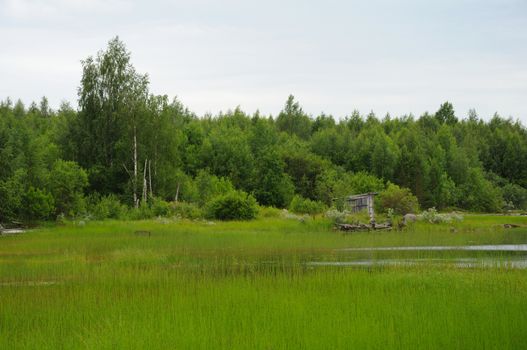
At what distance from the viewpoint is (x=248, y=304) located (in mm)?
14930

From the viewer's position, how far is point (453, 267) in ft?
69.7

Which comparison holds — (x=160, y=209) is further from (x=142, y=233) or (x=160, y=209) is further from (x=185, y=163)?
(x=185, y=163)

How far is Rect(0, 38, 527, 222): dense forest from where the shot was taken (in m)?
53.4

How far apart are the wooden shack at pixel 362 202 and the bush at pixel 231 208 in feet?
30.7

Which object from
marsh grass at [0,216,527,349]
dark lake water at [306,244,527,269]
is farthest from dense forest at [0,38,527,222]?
marsh grass at [0,216,527,349]

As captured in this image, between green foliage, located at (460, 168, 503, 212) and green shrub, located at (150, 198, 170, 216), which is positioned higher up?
green foliage, located at (460, 168, 503, 212)

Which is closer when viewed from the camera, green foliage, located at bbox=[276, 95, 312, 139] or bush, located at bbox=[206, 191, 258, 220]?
bush, located at bbox=[206, 191, 258, 220]

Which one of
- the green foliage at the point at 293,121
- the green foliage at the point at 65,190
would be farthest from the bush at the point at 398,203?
the green foliage at the point at 293,121

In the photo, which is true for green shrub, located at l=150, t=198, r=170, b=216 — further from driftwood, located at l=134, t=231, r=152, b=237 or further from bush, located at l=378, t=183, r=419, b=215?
bush, located at l=378, t=183, r=419, b=215

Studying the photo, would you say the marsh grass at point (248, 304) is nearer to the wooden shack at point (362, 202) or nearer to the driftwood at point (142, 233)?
the driftwood at point (142, 233)

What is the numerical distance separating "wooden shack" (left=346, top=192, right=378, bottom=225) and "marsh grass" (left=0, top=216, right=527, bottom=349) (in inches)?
1036

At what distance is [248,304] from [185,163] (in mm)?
79221

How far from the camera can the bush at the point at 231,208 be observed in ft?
171

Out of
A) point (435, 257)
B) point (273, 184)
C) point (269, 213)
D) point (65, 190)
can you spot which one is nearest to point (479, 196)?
point (273, 184)
